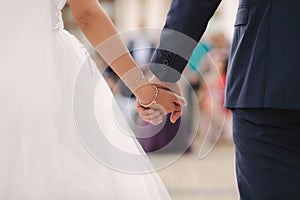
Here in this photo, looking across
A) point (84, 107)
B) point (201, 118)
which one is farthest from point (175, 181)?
point (84, 107)

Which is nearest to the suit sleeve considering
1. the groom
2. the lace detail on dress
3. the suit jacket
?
the suit jacket

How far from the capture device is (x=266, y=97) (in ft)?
4.90

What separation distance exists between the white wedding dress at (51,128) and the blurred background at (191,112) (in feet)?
0.76

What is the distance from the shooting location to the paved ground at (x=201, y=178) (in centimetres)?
418

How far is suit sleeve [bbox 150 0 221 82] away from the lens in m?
1.66

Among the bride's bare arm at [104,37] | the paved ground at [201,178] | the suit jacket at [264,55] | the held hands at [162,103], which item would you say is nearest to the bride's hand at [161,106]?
the held hands at [162,103]

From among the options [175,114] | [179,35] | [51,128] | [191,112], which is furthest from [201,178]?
[51,128]

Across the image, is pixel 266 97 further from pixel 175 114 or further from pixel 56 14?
pixel 56 14

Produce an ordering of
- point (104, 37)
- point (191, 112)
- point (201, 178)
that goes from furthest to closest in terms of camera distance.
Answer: point (201, 178) < point (191, 112) < point (104, 37)

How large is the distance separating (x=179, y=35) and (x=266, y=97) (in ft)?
1.10

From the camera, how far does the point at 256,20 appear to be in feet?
4.94

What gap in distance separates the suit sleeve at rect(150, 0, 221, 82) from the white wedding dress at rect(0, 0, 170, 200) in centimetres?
21

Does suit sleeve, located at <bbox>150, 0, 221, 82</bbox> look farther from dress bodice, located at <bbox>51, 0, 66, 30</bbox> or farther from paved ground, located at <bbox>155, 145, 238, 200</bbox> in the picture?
paved ground, located at <bbox>155, 145, 238, 200</bbox>

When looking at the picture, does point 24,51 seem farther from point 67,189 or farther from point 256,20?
point 256,20
